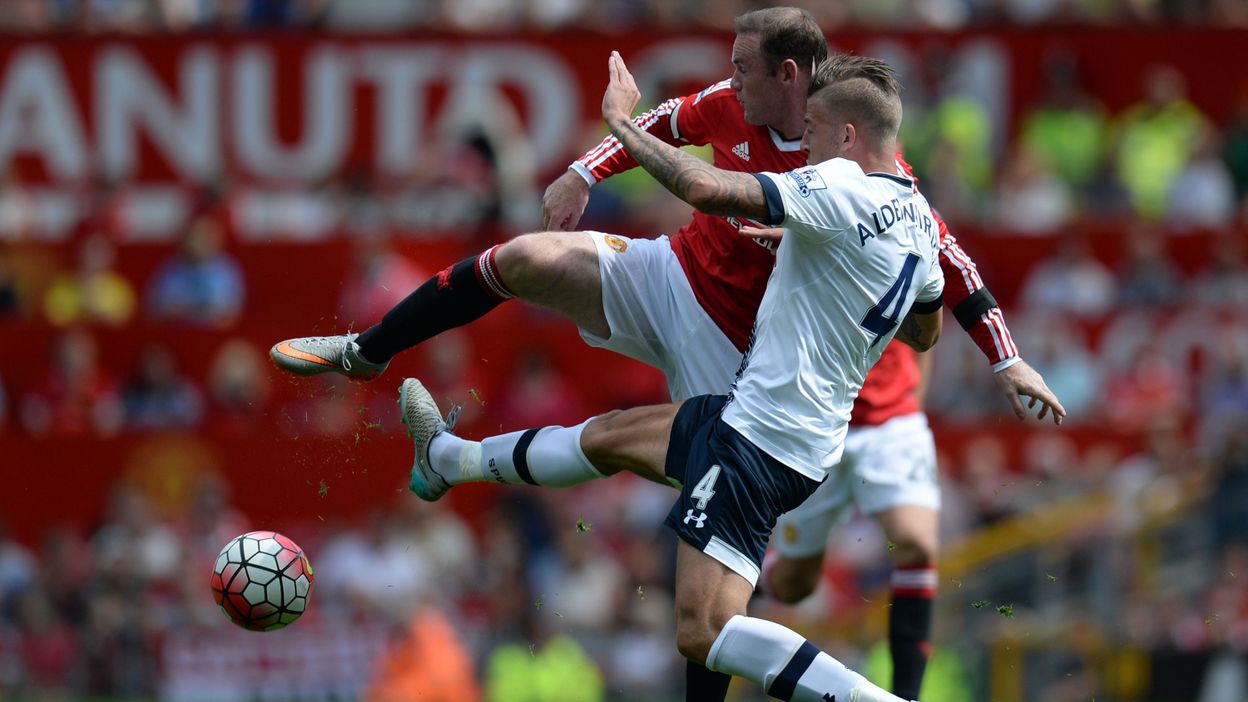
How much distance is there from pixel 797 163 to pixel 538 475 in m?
1.63

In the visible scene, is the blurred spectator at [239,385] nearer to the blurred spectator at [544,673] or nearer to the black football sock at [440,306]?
the blurred spectator at [544,673]

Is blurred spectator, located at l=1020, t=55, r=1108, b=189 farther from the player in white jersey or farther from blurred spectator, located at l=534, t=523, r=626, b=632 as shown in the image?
the player in white jersey

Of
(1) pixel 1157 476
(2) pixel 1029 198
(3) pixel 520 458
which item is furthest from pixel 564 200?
(2) pixel 1029 198

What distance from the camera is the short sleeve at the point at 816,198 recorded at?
6.56 meters

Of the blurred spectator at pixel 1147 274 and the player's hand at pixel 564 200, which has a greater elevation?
the player's hand at pixel 564 200

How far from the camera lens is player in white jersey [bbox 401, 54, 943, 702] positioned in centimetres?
683

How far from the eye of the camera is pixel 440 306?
25.4 ft

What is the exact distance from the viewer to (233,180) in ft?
55.6

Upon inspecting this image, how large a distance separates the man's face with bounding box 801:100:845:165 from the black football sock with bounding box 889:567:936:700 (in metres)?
2.74

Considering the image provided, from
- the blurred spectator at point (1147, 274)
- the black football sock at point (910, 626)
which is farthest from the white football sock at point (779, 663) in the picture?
the blurred spectator at point (1147, 274)

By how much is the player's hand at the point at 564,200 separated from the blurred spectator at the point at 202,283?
8130mm

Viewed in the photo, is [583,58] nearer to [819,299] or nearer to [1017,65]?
[1017,65]

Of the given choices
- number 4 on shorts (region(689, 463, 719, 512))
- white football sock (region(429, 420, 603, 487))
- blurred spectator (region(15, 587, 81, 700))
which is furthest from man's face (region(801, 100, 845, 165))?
blurred spectator (region(15, 587, 81, 700))

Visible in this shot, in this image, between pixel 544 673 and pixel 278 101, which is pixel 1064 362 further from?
pixel 278 101
